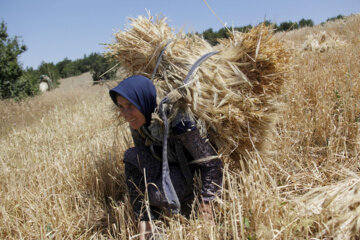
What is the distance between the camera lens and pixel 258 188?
166 cm

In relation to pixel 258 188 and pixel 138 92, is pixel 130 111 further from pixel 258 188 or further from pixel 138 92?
pixel 258 188

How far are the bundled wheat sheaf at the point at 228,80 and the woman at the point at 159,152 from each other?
4.1 inches

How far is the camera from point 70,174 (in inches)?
98.4

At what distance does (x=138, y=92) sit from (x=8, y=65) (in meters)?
11.6

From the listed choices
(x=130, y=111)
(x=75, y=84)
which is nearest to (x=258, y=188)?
(x=130, y=111)

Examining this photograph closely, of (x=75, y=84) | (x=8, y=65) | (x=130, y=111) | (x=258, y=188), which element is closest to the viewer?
(x=258, y=188)

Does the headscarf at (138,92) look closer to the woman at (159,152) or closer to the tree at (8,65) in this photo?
the woman at (159,152)

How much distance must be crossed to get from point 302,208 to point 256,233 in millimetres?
318

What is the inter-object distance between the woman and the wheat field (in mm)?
111

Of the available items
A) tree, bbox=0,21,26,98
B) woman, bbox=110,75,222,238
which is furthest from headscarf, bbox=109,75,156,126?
tree, bbox=0,21,26,98

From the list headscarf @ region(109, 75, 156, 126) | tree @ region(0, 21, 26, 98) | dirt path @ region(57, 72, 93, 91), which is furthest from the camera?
dirt path @ region(57, 72, 93, 91)

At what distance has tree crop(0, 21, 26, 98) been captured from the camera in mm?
10555

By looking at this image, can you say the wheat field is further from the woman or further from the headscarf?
the headscarf

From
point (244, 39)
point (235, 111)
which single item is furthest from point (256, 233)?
point (244, 39)
